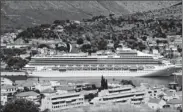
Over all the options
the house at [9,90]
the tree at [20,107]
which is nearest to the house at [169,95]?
the tree at [20,107]

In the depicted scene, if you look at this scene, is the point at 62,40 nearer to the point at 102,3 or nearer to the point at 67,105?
the point at 67,105

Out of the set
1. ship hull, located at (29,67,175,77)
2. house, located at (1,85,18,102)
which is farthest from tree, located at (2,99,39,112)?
ship hull, located at (29,67,175,77)

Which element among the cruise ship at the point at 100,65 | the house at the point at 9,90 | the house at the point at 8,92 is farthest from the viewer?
the cruise ship at the point at 100,65

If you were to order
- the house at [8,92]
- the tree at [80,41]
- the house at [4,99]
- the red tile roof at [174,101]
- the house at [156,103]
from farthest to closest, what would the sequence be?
the tree at [80,41]
the house at [8,92]
the house at [4,99]
the red tile roof at [174,101]
the house at [156,103]

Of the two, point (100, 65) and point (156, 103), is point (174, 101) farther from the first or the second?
point (100, 65)

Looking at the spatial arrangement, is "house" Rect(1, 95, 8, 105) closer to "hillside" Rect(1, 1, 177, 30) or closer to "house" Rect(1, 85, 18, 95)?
"house" Rect(1, 85, 18, 95)

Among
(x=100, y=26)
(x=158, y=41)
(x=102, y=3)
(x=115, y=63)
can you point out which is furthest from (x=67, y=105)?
(x=102, y=3)

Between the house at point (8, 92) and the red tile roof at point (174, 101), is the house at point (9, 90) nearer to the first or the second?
the house at point (8, 92)
